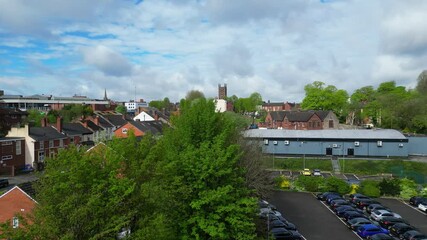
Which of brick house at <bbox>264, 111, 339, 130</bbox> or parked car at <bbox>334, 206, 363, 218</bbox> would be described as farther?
brick house at <bbox>264, 111, 339, 130</bbox>

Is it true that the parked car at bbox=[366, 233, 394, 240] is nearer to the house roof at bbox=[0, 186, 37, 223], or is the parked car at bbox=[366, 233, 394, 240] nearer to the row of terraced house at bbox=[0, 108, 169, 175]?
the house roof at bbox=[0, 186, 37, 223]

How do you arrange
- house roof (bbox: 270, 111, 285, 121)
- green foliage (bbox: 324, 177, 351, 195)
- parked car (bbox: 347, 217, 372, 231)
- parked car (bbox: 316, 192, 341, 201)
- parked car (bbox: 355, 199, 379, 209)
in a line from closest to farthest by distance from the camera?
parked car (bbox: 347, 217, 372, 231), parked car (bbox: 355, 199, 379, 209), parked car (bbox: 316, 192, 341, 201), green foliage (bbox: 324, 177, 351, 195), house roof (bbox: 270, 111, 285, 121)

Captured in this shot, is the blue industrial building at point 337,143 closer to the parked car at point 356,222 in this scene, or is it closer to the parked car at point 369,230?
the parked car at point 356,222

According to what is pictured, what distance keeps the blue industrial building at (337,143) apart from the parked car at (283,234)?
102ft

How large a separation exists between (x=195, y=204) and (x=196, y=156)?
264cm

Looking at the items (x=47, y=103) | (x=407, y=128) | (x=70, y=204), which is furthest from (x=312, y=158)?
(x=47, y=103)

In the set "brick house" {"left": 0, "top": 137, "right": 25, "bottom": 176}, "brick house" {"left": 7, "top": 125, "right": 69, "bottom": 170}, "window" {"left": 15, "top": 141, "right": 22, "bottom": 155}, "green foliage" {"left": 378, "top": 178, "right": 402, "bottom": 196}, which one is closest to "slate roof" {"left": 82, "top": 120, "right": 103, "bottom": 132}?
"brick house" {"left": 7, "top": 125, "right": 69, "bottom": 170}

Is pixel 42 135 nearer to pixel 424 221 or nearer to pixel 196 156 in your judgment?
pixel 196 156

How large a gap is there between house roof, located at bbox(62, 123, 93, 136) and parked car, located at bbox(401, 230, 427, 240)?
173 feet

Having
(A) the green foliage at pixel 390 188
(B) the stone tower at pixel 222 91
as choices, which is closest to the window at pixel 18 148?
(A) the green foliage at pixel 390 188

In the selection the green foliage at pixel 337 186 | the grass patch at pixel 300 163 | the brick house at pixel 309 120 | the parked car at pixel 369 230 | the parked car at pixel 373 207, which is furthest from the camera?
the brick house at pixel 309 120

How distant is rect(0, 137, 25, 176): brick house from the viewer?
46844 mm

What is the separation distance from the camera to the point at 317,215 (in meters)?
32.8

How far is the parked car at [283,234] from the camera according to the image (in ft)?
83.0
